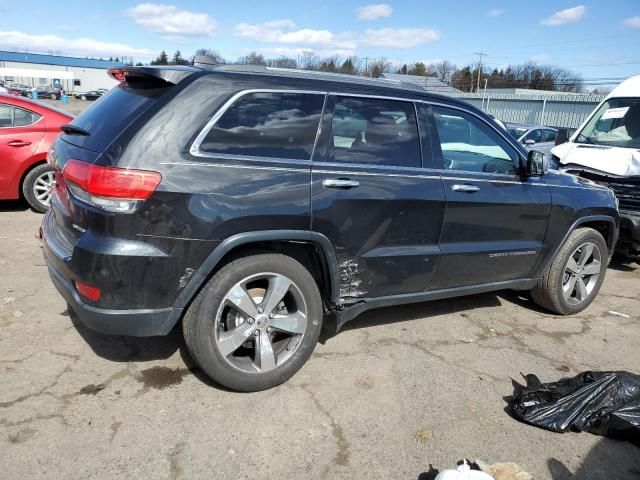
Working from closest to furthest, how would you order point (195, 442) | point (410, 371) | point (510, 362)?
point (195, 442) → point (410, 371) → point (510, 362)

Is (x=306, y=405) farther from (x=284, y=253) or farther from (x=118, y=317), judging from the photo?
(x=118, y=317)

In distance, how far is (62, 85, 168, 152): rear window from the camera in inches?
113

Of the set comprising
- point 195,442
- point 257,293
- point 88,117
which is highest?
point 88,117

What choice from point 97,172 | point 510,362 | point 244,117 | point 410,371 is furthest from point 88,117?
point 510,362

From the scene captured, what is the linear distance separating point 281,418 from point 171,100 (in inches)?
74.5

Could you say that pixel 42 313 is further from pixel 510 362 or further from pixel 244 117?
pixel 510 362

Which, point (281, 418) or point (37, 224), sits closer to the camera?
point (281, 418)

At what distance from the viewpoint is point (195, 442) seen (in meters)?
2.72

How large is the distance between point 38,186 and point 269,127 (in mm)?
5238

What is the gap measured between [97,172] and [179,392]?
1.39 m

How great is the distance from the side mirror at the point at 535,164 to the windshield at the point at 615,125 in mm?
3452

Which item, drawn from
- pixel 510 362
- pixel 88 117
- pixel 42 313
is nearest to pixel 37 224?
pixel 42 313

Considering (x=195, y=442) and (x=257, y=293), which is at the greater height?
(x=257, y=293)

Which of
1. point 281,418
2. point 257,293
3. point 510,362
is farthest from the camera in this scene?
point 510,362
